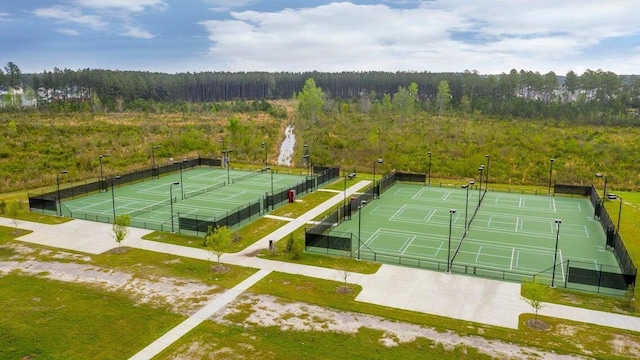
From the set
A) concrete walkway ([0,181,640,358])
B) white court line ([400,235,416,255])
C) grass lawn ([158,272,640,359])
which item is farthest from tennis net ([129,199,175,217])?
white court line ([400,235,416,255])

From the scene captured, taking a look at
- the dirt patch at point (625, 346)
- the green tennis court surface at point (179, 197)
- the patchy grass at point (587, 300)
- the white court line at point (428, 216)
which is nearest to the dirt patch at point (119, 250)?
the green tennis court surface at point (179, 197)

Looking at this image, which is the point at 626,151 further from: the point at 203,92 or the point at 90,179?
the point at 203,92

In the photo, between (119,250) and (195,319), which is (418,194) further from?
(195,319)

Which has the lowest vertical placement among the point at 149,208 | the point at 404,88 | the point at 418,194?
the point at 418,194

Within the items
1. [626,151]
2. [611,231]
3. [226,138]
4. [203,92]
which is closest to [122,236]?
[611,231]

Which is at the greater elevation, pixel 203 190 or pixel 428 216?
pixel 203 190

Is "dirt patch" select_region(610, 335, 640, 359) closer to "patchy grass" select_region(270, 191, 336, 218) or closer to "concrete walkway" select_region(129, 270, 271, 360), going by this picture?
"concrete walkway" select_region(129, 270, 271, 360)

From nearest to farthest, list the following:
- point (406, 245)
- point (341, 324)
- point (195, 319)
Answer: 1. point (341, 324)
2. point (195, 319)
3. point (406, 245)

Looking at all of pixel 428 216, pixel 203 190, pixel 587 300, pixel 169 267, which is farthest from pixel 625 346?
pixel 203 190
